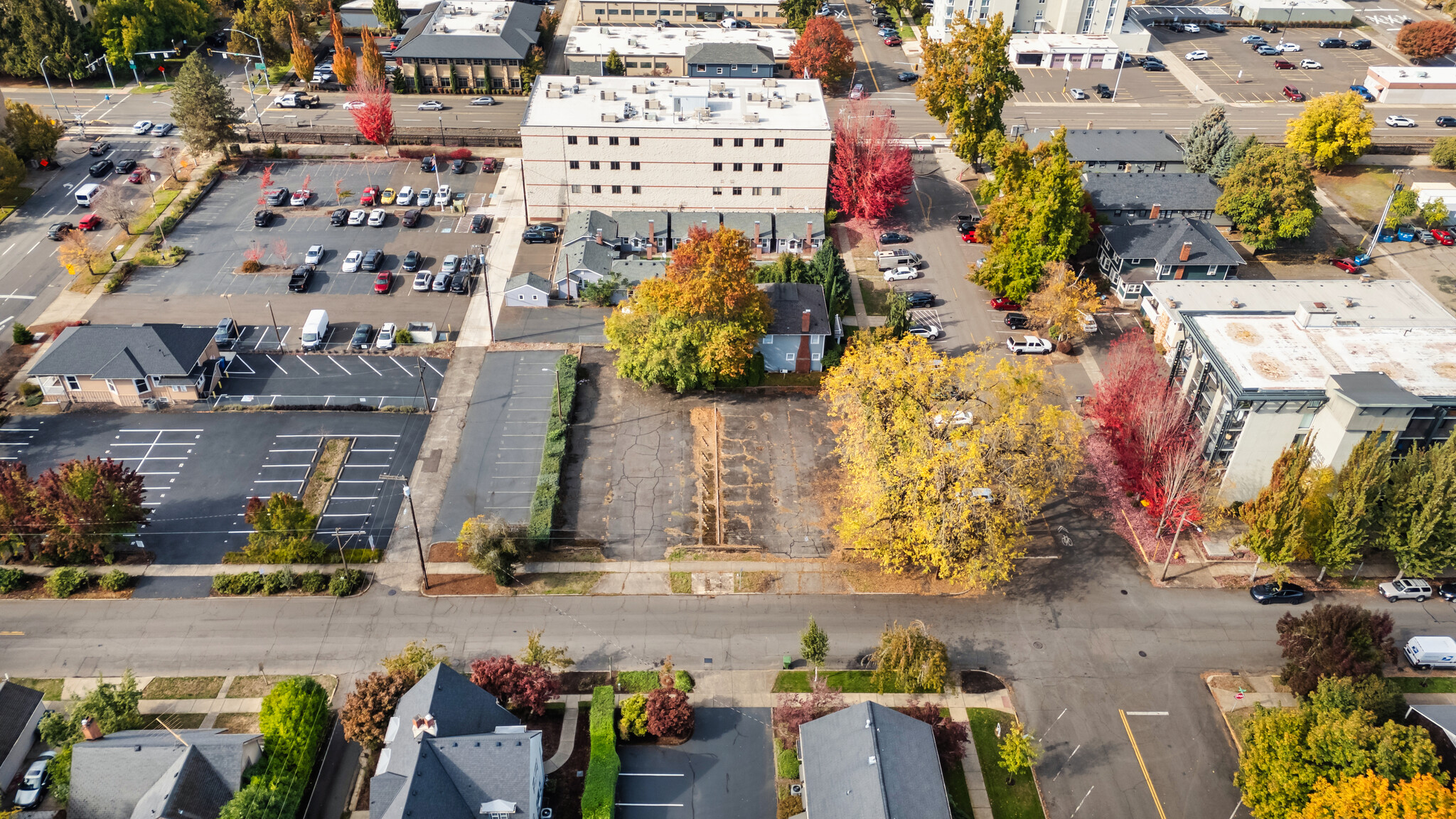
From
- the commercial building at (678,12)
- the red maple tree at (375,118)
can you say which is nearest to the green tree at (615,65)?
the commercial building at (678,12)

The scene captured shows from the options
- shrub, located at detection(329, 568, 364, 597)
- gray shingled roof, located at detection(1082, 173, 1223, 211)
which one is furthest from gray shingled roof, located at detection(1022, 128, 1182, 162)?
shrub, located at detection(329, 568, 364, 597)

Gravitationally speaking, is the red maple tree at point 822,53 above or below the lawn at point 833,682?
above

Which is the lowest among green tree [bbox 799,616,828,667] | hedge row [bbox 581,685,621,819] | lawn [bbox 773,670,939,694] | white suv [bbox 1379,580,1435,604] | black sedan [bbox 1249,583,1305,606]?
lawn [bbox 773,670,939,694]

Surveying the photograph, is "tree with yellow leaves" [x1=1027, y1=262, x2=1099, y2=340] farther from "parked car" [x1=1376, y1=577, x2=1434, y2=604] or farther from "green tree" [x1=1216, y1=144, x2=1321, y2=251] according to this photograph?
"parked car" [x1=1376, y1=577, x2=1434, y2=604]

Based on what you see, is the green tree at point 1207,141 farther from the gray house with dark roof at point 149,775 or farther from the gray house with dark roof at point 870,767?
the gray house with dark roof at point 149,775

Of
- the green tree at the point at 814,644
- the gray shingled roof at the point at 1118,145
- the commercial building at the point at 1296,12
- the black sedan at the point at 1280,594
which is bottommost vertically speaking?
the black sedan at the point at 1280,594

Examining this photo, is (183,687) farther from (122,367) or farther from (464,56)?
(464,56)

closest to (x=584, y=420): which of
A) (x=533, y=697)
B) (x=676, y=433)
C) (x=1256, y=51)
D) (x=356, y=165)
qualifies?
(x=676, y=433)
